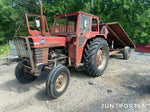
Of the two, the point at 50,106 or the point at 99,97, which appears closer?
the point at 50,106

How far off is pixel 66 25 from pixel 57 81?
2117 mm

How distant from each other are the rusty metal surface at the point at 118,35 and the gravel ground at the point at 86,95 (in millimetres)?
2453

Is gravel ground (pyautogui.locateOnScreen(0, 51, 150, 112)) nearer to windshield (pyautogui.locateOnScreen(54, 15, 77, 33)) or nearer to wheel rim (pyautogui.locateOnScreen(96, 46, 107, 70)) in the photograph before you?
wheel rim (pyautogui.locateOnScreen(96, 46, 107, 70))

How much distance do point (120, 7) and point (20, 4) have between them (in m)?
14.6

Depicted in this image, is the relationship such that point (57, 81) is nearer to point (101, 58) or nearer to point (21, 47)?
point (21, 47)

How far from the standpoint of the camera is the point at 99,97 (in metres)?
3.01

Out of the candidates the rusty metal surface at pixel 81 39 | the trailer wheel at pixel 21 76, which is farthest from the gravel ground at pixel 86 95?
the rusty metal surface at pixel 81 39

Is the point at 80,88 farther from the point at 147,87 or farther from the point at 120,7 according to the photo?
the point at 120,7

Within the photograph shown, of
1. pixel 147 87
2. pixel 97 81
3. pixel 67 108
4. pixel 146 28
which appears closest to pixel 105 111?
pixel 67 108

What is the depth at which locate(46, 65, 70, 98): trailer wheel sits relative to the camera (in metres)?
2.75

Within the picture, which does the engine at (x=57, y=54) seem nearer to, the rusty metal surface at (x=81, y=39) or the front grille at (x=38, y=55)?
the front grille at (x=38, y=55)

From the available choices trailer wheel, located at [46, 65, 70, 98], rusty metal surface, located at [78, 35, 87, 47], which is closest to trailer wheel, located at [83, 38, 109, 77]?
rusty metal surface, located at [78, 35, 87, 47]

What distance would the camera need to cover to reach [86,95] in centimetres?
311

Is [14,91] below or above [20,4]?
below
